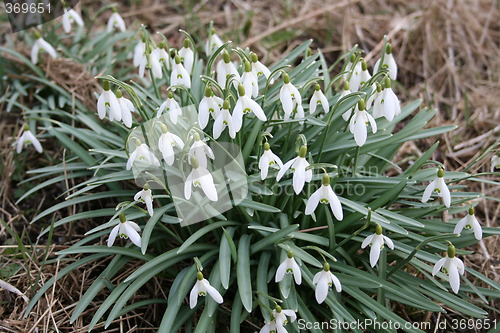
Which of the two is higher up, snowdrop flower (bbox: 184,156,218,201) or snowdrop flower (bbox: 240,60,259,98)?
snowdrop flower (bbox: 240,60,259,98)

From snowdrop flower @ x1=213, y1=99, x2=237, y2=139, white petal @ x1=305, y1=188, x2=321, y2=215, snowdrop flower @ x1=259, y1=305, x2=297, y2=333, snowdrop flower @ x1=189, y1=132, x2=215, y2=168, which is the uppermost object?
snowdrop flower @ x1=213, y1=99, x2=237, y2=139

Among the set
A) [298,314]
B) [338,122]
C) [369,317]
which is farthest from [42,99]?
[369,317]

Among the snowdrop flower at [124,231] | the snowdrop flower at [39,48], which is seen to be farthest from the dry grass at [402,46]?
the snowdrop flower at [124,231]

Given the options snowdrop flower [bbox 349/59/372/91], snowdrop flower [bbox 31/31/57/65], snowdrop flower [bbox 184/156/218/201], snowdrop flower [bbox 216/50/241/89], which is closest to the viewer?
snowdrop flower [bbox 184/156/218/201]

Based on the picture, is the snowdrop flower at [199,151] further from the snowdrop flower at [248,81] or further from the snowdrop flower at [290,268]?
the snowdrop flower at [290,268]

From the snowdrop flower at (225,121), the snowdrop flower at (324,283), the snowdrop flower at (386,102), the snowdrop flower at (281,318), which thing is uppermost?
the snowdrop flower at (386,102)

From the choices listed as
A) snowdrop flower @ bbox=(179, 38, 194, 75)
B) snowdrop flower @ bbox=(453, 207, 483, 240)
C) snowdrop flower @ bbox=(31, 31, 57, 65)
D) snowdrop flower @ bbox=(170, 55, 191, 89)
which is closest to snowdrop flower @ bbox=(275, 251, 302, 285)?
snowdrop flower @ bbox=(453, 207, 483, 240)

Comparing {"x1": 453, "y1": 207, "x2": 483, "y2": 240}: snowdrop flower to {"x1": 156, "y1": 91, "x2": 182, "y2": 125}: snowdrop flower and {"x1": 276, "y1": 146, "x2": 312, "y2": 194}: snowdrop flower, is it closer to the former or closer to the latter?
{"x1": 276, "y1": 146, "x2": 312, "y2": 194}: snowdrop flower

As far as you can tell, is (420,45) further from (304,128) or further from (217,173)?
(217,173)

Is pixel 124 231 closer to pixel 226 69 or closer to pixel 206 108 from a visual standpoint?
pixel 206 108

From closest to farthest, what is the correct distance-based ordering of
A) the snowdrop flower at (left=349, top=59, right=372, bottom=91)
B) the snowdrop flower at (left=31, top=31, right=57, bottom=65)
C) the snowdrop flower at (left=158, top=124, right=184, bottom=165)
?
the snowdrop flower at (left=158, top=124, right=184, bottom=165) < the snowdrop flower at (left=349, top=59, right=372, bottom=91) < the snowdrop flower at (left=31, top=31, right=57, bottom=65)
